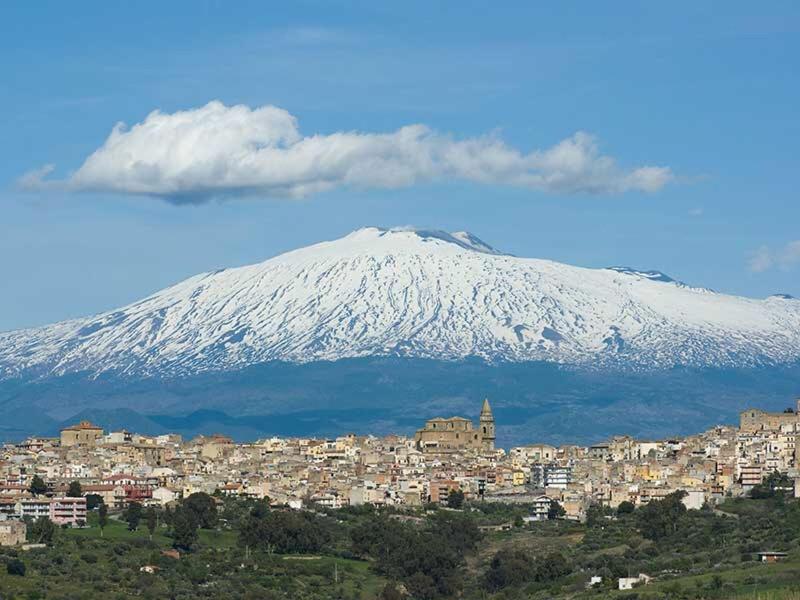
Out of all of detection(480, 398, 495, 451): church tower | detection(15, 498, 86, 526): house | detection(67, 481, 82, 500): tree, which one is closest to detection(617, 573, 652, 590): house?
detection(15, 498, 86, 526): house

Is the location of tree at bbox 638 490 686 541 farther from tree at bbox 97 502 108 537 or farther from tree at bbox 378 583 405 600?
tree at bbox 97 502 108 537

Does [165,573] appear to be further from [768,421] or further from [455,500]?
[768,421]

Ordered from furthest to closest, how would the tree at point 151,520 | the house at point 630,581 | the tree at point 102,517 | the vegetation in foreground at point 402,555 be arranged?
the tree at point 102,517
the tree at point 151,520
the vegetation in foreground at point 402,555
the house at point 630,581

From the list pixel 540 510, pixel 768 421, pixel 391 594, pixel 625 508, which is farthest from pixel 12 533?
pixel 768 421

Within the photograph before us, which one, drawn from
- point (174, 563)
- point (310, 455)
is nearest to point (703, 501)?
point (174, 563)

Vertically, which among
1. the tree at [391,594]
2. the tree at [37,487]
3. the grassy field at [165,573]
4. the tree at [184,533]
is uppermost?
the tree at [37,487]

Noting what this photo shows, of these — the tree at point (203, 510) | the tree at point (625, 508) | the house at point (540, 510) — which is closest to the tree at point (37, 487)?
the tree at point (203, 510)

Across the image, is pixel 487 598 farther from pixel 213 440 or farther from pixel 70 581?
pixel 213 440

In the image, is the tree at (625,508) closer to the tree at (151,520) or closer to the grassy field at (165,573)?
the grassy field at (165,573)
